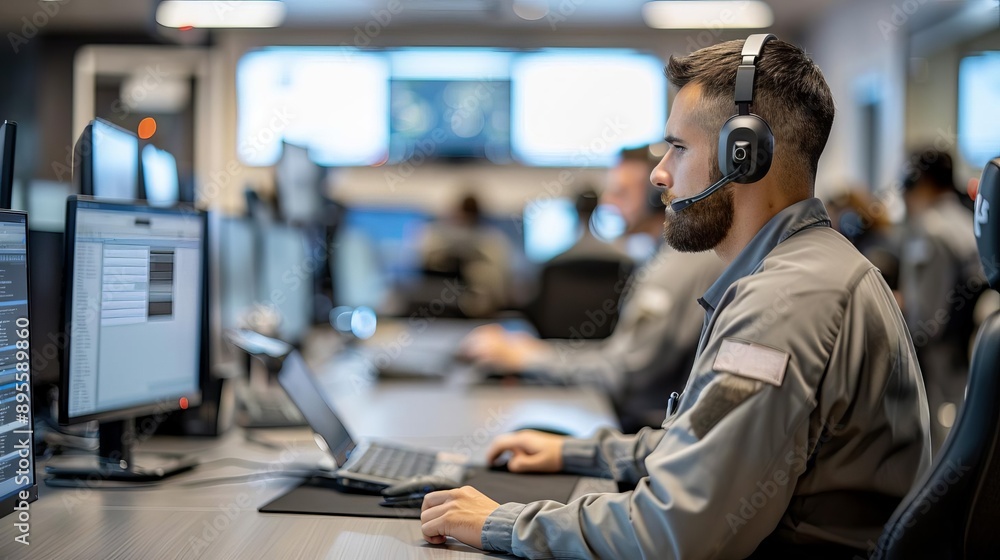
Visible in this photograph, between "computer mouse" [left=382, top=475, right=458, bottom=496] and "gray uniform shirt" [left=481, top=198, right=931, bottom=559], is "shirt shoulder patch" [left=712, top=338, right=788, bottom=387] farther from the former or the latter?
"computer mouse" [left=382, top=475, right=458, bottom=496]

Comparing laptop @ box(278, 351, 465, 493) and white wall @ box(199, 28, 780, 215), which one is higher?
white wall @ box(199, 28, 780, 215)

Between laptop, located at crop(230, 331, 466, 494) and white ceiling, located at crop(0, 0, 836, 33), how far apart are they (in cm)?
494

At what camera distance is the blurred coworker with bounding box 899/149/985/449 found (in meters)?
3.61

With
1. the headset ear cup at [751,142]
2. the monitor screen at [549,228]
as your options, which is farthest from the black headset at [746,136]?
the monitor screen at [549,228]

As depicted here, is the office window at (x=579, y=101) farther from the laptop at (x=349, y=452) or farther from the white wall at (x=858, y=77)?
the laptop at (x=349, y=452)

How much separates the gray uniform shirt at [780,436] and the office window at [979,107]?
4000mm

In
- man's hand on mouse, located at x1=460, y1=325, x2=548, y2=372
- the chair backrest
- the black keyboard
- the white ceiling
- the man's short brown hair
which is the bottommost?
the black keyboard

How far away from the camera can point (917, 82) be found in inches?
210

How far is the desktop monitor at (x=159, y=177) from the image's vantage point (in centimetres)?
182

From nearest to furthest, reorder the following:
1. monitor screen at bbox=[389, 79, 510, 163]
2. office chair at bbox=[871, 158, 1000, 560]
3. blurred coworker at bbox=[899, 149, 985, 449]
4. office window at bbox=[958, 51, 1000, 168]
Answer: office chair at bbox=[871, 158, 1000, 560] < blurred coworker at bbox=[899, 149, 985, 449] < office window at bbox=[958, 51, 1000, 168] < monitor screen at bbox=[389, 79, 510, 163]

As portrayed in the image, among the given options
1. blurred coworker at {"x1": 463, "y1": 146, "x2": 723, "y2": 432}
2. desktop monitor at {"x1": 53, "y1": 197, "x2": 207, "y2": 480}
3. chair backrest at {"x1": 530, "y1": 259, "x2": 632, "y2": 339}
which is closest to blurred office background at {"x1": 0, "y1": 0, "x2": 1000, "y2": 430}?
chair backrest at {"x1": 530, "y1": 259, "x2": 632, "y2": 339}

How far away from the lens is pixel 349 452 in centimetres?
156

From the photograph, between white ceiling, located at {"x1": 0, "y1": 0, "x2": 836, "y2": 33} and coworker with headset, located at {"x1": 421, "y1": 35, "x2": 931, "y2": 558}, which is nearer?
coworker with headset, located at {"x1": 421, "y1": 35, "x2": 931, "y2": 558}

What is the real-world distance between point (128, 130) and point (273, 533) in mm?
→ 949
